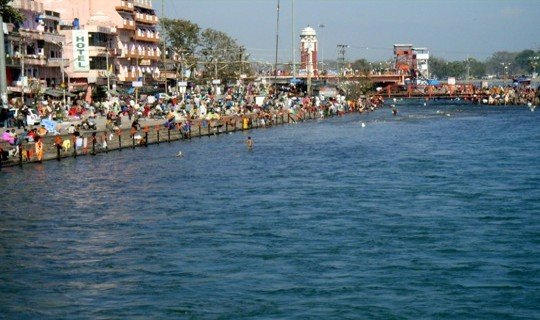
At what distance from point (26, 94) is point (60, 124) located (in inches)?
475

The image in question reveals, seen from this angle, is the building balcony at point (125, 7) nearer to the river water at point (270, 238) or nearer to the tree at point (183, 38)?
the tree at point (183, 38)

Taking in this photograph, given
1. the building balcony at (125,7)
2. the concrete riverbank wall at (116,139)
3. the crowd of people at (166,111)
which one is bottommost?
the concrete riverbank wall at (116,139)

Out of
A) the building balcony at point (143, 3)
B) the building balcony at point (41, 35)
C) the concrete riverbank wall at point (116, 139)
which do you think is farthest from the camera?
the building balcony at point (143, 3)

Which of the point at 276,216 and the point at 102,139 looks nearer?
the point at 276,216

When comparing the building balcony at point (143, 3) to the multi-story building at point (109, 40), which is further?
the building balcony at point (143, 3)

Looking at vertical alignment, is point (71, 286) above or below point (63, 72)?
below

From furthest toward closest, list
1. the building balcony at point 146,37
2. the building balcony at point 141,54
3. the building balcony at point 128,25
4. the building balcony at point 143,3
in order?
the building balcony at point 143,3
the building balcony at point 146,37
the building balcony at point 141,54
the building balcony at point 128,25

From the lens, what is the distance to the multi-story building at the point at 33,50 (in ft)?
245

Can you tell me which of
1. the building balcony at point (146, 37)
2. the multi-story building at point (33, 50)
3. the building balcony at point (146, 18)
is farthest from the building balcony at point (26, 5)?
the building balcony at point (146, 18)

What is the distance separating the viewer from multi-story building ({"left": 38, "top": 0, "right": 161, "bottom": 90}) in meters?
90.3

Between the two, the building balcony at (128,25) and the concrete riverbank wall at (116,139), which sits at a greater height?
the building balcony at (128,25)

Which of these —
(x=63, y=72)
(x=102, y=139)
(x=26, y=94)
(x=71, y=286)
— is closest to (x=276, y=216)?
(x=71, y=286)

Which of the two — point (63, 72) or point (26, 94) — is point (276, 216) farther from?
point (63, 72)

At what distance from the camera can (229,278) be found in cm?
2598
